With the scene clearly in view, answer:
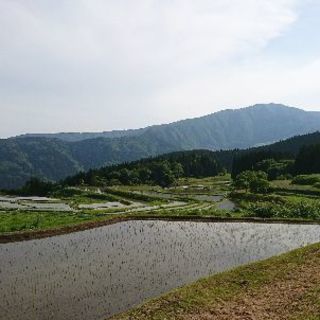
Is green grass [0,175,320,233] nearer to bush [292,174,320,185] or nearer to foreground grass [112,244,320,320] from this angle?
bush [292,174,320,185]

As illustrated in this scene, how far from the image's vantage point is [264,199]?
9269 cm

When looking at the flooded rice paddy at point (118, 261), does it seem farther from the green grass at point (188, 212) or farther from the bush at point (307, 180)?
the bush at point (307, 180)

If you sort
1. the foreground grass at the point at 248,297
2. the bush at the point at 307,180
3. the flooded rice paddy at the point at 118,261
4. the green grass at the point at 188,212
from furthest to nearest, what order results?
1. the bush at the point at 307,180
2. the green grass at the point at 188,212
3. the flooded rice paddy at the point at 118,261
4. the foreground grass at the point at 248,297

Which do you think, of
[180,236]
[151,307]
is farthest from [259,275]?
[180,236]

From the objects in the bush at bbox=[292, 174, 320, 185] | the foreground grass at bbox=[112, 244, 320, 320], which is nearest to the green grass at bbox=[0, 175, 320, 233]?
the bush at bbox=[292, 174, 320, 185]

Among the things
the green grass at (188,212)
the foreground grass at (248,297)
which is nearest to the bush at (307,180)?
the green grass at (188,212)

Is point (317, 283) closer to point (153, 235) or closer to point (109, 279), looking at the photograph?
point (109, 279)

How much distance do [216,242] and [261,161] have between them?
135258 mm

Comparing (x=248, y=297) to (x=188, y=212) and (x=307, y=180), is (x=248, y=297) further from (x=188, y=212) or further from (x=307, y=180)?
(x=307, y=180)

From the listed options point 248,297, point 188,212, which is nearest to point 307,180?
point 188,212

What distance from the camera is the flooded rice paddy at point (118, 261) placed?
88.7 feet

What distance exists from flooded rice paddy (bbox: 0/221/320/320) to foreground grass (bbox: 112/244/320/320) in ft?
7.65

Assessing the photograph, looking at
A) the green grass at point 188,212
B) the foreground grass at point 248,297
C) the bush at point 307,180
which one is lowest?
the foreground grass at point 248,297

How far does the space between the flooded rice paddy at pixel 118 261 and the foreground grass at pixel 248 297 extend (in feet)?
7.65
